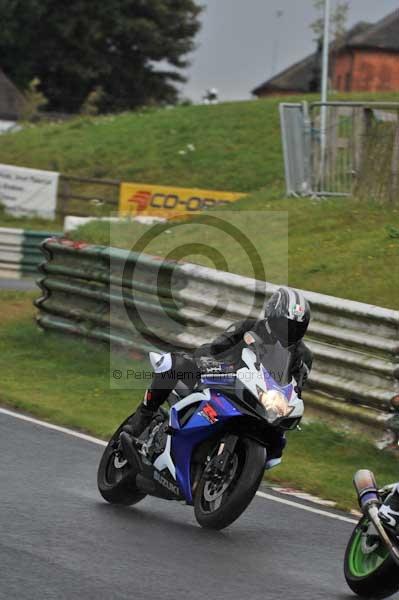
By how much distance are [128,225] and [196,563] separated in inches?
454

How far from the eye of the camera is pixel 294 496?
919 centimetres

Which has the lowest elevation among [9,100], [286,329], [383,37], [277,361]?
[277,361]

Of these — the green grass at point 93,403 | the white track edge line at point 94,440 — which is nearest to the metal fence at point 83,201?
the green grass at point 93,403

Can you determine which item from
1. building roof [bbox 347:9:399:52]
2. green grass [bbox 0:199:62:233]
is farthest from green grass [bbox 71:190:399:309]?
building roof [bbox 347:9:399:52]

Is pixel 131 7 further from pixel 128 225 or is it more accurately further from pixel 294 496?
pixel 294 496

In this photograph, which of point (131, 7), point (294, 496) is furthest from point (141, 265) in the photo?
point (131, 7)

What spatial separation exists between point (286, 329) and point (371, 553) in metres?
1.74

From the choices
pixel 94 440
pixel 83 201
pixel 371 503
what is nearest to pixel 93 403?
pixel 94 440

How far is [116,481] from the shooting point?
8352 millimetres

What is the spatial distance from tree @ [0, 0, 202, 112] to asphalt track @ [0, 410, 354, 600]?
70.2 meters

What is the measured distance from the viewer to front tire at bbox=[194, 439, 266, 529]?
728cm

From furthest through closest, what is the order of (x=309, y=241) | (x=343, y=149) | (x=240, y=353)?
(x=343, y=149)
(x=309, y=241)
(x=240, y=353)

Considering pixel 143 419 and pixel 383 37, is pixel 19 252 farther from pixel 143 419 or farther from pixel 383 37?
pixel 383 37

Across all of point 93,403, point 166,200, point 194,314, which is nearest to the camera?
point 93,403
